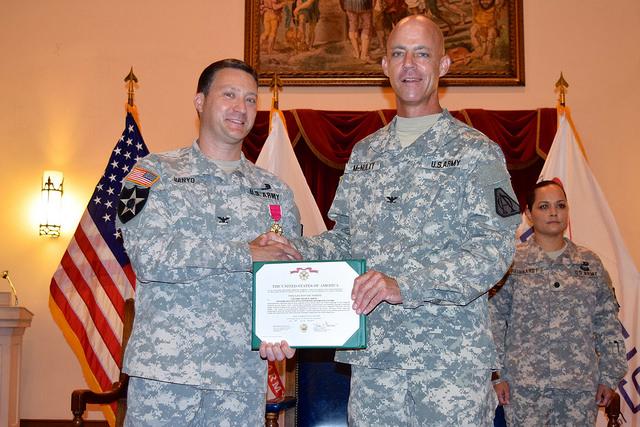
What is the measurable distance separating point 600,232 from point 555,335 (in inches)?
62.7

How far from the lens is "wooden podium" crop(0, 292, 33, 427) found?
5637mm

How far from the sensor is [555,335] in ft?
13.4

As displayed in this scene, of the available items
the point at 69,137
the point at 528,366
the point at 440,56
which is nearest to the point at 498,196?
the point at 440,56

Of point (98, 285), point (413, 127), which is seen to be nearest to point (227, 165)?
point (413, 127)

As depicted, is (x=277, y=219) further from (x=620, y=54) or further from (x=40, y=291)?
(x=620, y=54)

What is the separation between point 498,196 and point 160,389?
1.27 m

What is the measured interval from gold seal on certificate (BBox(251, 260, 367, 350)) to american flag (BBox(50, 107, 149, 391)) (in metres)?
3.18

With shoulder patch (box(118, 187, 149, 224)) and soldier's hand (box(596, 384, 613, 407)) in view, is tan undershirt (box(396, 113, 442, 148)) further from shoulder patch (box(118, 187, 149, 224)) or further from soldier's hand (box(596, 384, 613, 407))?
soldier's hand (box(596, 384, 613, 407))

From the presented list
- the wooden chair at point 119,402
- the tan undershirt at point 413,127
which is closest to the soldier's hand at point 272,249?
the tan undershirt at point 413,127

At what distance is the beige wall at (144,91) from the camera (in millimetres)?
6539

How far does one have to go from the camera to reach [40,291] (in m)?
6.53

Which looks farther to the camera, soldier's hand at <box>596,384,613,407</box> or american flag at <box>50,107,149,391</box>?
american flag at <box>50,107,149,391</box>

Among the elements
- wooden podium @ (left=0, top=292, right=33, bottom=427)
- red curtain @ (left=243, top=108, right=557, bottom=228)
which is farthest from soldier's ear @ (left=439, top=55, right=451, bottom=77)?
wooden podium @ (left=0, top=292, right=33, bottom=427)

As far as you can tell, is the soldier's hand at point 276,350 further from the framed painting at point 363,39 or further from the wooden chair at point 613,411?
the framed painting at point 363,39
